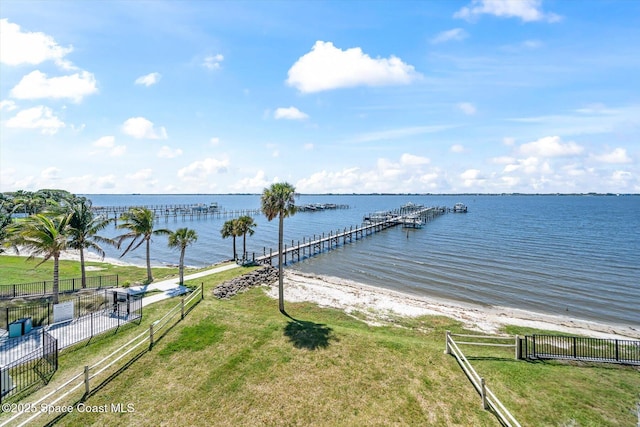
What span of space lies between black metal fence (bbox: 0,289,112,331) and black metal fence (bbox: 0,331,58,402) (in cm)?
336

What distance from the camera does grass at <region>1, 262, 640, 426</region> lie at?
29.7 ft

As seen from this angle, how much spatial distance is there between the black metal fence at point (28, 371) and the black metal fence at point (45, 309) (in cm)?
336

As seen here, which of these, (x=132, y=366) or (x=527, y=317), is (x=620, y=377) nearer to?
(x=527, y=317)

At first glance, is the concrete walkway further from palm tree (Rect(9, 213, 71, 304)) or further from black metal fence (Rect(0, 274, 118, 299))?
palm tree (Rect(9, 213, 71, 304))

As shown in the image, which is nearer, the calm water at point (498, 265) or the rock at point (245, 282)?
the rock at point (245, 282)

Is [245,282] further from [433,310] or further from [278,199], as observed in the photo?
[433,310]

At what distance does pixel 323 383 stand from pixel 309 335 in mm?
3590

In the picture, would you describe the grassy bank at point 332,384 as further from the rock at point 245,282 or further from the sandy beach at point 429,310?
the sandy beach at point 429,310

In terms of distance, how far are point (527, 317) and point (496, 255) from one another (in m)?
21.3

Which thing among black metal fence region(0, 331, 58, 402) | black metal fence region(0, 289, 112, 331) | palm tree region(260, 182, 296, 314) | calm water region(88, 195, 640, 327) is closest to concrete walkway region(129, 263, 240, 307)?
black metal fence region(0, 289, 112, 331)

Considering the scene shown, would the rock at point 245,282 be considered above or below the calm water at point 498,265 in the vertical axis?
above

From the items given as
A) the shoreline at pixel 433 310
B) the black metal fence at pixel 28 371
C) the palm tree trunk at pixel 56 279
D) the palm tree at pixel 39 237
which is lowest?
the shoreline at pixel 433 310

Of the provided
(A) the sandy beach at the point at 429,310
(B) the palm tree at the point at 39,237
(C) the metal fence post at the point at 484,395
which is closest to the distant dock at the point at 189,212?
(A) the sandy beach at the point at 429,310

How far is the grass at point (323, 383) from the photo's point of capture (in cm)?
905
